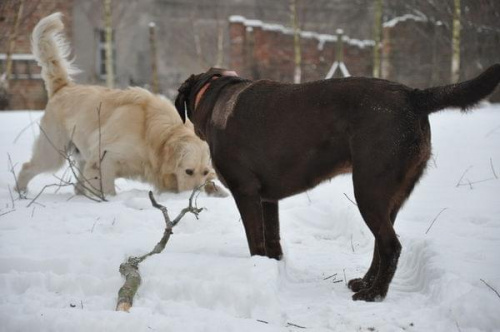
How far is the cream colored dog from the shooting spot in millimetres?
6152

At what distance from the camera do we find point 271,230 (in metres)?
3.88

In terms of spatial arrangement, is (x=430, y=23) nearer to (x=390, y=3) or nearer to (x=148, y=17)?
(x=390, y=3)

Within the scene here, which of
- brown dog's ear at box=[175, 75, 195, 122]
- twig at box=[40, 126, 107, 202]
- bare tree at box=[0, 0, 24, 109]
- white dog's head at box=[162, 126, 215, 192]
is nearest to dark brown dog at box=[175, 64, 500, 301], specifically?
brown dog's ear at box=[175, 75, 195, 122]

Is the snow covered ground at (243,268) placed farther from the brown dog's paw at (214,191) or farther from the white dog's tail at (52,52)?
the white dog's tail at (52,52)

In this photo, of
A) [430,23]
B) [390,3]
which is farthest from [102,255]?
[390,3]

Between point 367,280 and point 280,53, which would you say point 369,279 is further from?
point 280,53

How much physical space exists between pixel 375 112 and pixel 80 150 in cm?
459

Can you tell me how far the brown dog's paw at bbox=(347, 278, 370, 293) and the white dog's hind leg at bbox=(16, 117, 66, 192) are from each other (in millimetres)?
4323

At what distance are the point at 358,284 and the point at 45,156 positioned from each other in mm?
4611

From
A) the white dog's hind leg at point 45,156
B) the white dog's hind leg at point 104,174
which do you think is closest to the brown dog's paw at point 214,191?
the white dog's hind leg at point 104,174

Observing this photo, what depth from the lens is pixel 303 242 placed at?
453 centimetres

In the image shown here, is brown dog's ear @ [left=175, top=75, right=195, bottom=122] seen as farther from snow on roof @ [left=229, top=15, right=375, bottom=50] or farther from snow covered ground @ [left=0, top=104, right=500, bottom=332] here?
A: snow on roof @ [left=229, top=15, right=375, bottom=50]

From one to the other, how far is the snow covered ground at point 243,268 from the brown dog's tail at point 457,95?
0.94 meters

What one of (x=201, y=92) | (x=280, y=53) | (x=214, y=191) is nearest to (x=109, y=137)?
(x=214, y=191)
